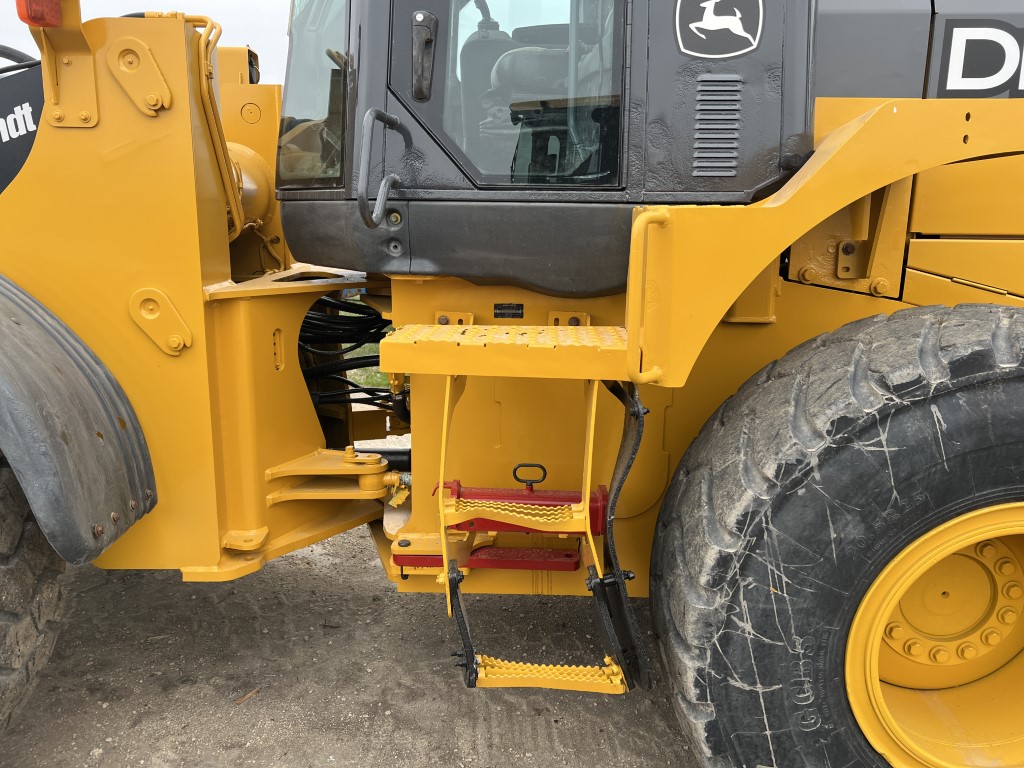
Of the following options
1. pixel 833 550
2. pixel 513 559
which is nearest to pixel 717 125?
pixel 833 550

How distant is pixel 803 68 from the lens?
1972 millimetres

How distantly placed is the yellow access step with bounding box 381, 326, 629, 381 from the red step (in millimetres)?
758

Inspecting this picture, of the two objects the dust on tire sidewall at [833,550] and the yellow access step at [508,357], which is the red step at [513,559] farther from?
the yellow access step at [508,357]

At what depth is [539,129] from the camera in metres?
2.04

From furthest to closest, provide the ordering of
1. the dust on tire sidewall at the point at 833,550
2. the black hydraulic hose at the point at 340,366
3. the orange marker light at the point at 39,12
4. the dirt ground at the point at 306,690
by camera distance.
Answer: the black hydraulic hose at the point at 340,366, the dirt ground at the point at 306,690, the orange marker light at the point at 39,12, the dust on tire sidewall at the point at 833,550

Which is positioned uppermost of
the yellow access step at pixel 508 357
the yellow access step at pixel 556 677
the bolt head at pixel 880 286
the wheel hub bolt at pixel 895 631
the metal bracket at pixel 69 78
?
the metal bracket at pixel 69 78

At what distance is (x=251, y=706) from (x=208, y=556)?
0.65 m

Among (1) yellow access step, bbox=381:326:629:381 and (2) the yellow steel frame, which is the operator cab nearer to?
(2) the yellow steel frame

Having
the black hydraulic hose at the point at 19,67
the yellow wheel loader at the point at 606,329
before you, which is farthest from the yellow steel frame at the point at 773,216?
the black hydraulic hose at the point at 19,67

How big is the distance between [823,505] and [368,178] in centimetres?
140

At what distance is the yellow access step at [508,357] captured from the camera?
5.74 ft

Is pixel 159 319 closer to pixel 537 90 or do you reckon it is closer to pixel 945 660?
pixel 537 90

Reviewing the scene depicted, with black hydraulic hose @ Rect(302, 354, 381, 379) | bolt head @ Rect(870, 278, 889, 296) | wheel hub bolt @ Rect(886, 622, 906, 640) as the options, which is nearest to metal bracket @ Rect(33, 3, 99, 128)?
black hydraulic hose @ Rect(302, 354, 381, 379)

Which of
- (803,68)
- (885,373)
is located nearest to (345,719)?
(885,373)
